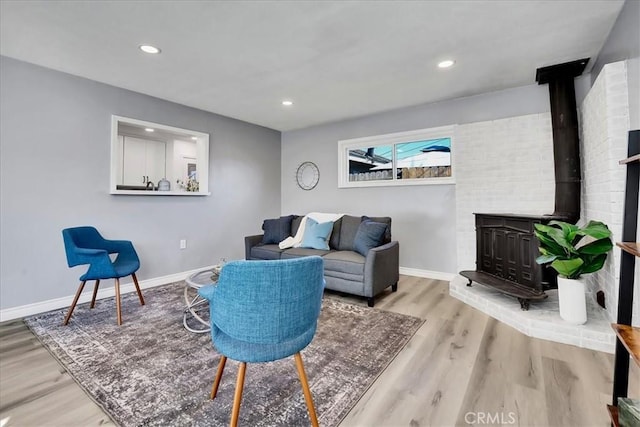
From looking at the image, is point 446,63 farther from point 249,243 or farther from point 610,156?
point 249,243

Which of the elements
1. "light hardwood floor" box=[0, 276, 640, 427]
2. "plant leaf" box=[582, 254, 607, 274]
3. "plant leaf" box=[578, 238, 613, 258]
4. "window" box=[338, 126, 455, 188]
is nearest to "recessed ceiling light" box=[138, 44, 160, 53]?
"light hardwood floor" box=[0, 276, 640, 427]

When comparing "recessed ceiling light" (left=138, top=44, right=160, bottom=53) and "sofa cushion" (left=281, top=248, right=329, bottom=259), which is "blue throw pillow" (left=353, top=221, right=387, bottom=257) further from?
"recessed ceiling light" (left=138, top=44, right=160, bottom=53)

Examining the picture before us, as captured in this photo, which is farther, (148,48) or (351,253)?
(351,253)

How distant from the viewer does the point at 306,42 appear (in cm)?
246

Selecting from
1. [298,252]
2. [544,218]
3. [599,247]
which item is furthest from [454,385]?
[298,252]

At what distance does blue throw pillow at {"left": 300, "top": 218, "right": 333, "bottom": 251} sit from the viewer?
3742 millimetres

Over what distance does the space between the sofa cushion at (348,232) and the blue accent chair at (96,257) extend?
2319mm

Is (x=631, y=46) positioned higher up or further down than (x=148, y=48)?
further down

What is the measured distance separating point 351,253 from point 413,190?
151 centimetres

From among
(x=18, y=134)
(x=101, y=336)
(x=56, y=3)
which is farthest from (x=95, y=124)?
(x=101, y=336)

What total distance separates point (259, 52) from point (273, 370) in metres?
2.62

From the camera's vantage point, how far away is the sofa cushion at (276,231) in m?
4.18

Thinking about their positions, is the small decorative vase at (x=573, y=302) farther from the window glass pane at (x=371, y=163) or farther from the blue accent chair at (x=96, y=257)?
the blue accent chair at (x=96, y=257)

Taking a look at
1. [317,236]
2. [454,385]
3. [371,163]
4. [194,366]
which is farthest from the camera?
[371,163]
